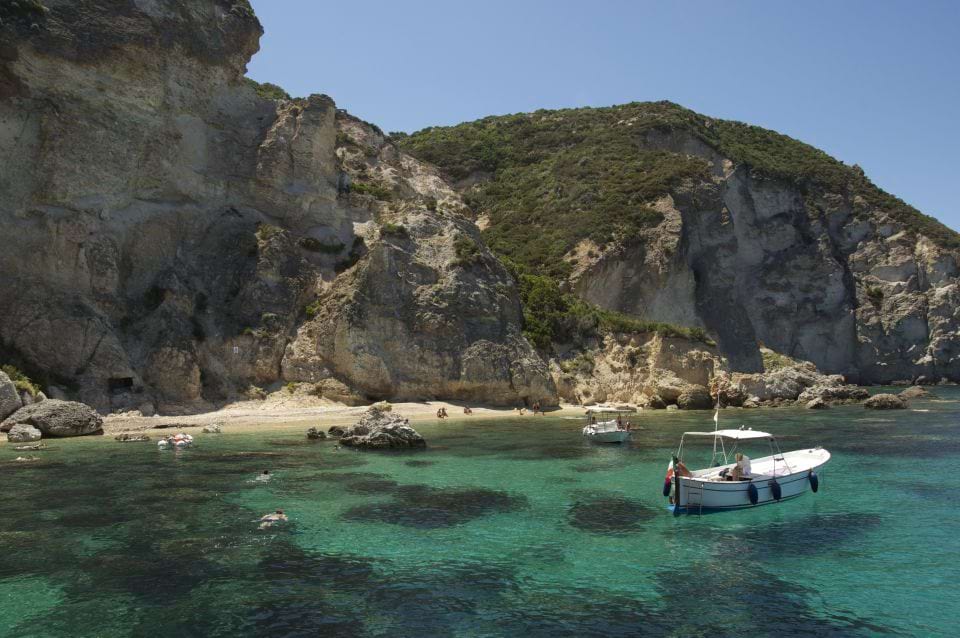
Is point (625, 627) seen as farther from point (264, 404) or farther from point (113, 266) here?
point (113, 266)

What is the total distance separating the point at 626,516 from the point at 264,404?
29831 millimetres

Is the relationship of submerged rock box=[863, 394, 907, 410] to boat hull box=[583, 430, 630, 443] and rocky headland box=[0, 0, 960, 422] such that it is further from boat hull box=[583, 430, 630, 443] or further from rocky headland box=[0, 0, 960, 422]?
boat hull box=[583, 430, 630, 443]

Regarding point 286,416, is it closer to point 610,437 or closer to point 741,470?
point 610,437

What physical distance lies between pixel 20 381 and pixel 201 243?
631 inches

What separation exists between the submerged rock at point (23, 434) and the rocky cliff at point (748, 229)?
167 ft

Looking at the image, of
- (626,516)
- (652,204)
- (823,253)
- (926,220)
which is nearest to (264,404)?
(626,516)

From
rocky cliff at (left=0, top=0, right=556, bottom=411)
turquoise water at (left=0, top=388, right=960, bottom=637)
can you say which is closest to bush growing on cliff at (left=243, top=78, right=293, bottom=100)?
rocky cliff at (left=0, top=0, right=556, bottom=411)

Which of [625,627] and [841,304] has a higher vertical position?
[841,304]

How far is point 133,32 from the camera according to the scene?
42469mm

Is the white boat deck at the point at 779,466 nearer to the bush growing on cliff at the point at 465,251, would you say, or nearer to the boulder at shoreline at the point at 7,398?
the boulder at shoreline at the point at 7,398

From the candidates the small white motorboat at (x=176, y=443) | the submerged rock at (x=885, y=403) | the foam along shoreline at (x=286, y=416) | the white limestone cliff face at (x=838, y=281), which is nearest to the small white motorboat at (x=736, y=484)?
the small white motorboat at (x=176, y=443)

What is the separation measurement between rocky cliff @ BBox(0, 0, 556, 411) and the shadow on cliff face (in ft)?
80.2

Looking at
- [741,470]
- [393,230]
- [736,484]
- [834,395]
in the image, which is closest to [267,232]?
[393,230]

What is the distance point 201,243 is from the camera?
1818 inches
